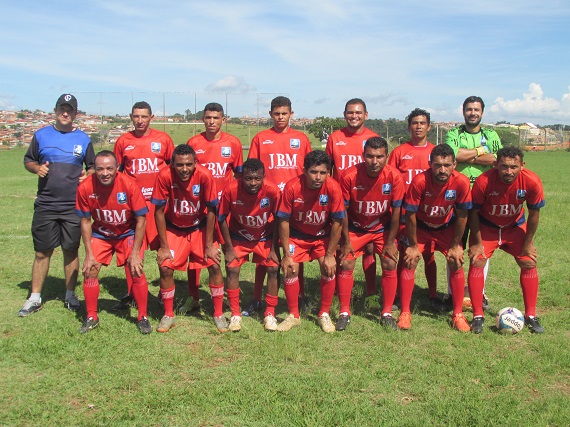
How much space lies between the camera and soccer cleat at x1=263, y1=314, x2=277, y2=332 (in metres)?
5.09

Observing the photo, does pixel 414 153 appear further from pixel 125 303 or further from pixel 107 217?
pixel 125 303

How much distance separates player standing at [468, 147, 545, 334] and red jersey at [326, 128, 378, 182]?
1.32 meters

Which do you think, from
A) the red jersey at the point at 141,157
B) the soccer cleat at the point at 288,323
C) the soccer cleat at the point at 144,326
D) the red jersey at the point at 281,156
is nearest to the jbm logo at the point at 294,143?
the red jersey at the point at 281,156

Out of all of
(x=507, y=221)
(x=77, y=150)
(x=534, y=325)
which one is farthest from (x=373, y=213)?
(x=77, y=150)

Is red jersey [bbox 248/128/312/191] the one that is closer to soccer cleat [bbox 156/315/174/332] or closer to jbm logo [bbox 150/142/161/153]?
jbm logo [bbox 150/142/161/153]

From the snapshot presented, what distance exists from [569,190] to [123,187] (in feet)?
49.6

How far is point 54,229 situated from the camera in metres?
5.63

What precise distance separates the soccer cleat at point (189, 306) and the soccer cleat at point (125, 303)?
65cm

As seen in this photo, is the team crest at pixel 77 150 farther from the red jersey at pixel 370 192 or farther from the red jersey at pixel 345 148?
the red jersey at pixel 370 192

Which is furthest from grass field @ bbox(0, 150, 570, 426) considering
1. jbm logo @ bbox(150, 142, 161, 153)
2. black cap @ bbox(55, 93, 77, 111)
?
black cap @ bbox(55, 93, 77, 111)

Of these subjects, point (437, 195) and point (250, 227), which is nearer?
point (437, 195)

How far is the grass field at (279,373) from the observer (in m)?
3.49

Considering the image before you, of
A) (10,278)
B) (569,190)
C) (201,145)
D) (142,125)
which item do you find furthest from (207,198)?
(569,190)

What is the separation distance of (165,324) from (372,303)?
232 centimetres
